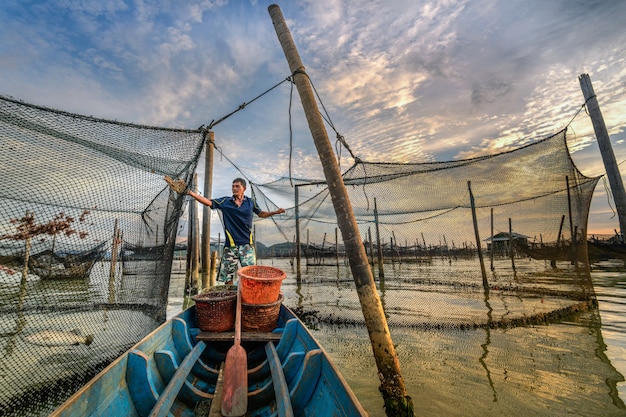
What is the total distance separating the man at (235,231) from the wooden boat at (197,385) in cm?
142

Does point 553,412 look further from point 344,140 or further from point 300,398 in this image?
point 344,140

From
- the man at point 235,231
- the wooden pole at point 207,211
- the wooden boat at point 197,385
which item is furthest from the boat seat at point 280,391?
the wooden pole at point 207,211

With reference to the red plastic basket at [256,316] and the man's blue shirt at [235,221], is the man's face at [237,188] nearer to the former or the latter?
the man's blue shirt at [235,221]

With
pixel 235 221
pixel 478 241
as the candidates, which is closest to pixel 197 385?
pixel 235 221

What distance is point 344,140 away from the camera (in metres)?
4.21

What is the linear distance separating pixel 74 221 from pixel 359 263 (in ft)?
14.8

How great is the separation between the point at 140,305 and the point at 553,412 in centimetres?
662

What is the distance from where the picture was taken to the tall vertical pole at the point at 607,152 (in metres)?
6.96

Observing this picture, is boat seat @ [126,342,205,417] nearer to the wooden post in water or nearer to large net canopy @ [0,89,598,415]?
the wooden post in water

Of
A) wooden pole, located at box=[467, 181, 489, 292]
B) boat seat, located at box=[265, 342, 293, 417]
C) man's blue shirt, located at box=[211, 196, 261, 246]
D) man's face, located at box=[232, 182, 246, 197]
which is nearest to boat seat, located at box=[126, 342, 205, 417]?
boat seat, located at box=[265, 342, 293, 417]

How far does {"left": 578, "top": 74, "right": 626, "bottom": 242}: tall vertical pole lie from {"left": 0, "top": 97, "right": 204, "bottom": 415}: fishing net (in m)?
9.98

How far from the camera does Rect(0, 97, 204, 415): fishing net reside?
320 centimetres

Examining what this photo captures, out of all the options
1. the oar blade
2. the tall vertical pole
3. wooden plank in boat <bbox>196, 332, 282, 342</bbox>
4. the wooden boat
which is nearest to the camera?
the wooden boat

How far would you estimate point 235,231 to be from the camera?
14.4ft
